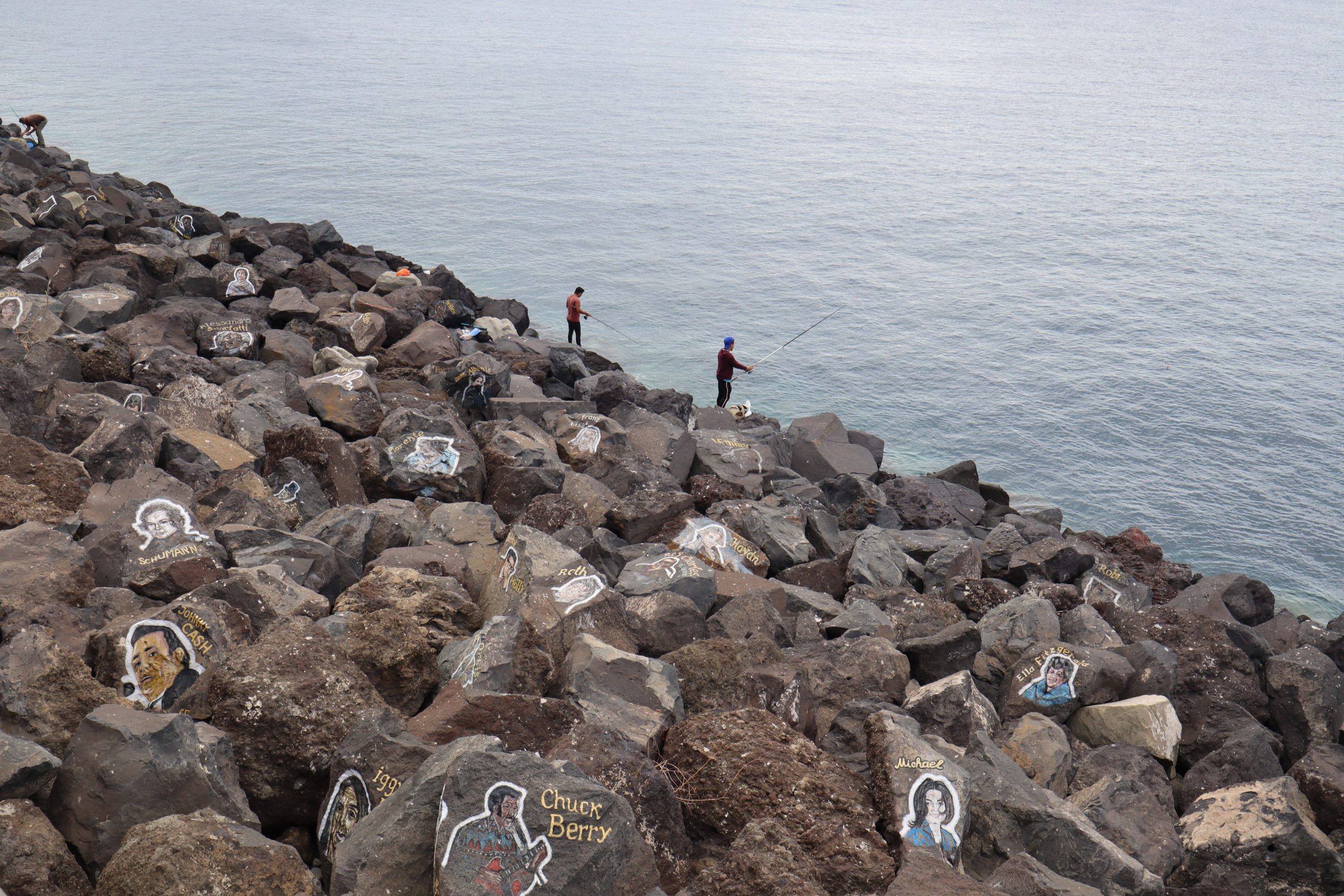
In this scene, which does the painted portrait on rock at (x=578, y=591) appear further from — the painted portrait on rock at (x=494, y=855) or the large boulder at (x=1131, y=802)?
the large boulder at (x=1131, y=802)

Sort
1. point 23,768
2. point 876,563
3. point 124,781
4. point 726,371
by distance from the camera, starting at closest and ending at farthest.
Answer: point 23,768 → point 124,781 → point 876,563 → point 726,371

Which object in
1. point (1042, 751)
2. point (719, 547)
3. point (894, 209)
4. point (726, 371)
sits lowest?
point (726, 371)

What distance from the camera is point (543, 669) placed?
19.0 feet

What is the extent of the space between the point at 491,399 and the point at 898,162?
32.8m

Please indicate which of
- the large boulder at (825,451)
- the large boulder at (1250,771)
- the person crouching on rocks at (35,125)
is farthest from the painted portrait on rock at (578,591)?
the person crouching on rocks at (35,125)

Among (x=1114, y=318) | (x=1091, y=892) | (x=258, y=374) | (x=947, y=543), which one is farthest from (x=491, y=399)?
(x=1114, y=318)

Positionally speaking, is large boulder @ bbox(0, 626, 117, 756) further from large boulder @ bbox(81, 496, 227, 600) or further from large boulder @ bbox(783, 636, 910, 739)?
large boulder @ bbox(783, 636, 910, 739)

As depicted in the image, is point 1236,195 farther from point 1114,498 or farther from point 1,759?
point 1,759

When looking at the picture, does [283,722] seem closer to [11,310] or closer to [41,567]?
[41,567]

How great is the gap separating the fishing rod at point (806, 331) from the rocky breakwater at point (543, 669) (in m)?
9.01

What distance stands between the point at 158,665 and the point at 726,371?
13.8 meters

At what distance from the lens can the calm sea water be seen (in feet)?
64.3

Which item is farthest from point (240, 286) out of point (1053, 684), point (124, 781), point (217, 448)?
point (1053, 684)

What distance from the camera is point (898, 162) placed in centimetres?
4138
